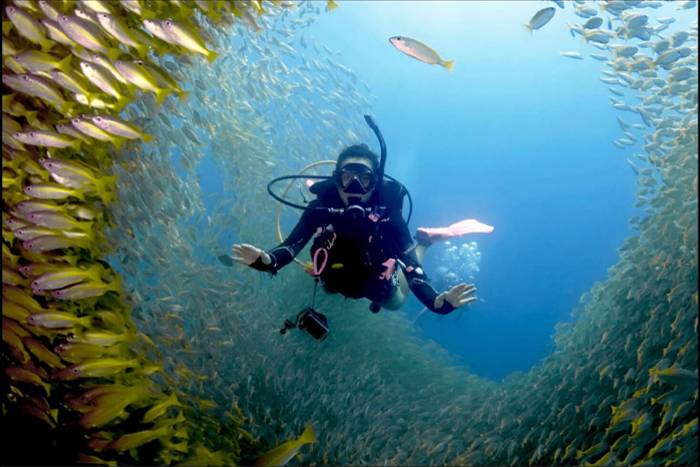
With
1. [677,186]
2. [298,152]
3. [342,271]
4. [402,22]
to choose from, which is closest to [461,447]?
[342,271]

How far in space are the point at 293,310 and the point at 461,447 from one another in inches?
156

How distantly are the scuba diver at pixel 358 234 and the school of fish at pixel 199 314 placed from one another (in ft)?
1.68

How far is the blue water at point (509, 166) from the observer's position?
1720 inches

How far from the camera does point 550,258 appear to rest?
59.5 metres

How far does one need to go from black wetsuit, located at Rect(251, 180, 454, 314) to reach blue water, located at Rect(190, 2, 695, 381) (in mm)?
36298

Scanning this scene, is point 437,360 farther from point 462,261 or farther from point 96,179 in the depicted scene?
point 462,261

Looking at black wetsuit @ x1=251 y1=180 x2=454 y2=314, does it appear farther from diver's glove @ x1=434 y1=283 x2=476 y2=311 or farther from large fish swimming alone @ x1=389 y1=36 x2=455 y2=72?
large fish swimming alone @ x1=389 y1=36 x2=455 y2=72

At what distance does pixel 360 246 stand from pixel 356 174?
0.90 meters

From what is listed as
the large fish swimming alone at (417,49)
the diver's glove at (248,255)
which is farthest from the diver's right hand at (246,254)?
the large fish swimming alone at (417,49)

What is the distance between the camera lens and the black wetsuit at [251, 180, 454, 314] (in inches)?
175

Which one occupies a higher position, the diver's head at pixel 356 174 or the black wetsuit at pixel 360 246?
the diver's head at pixel 356 174

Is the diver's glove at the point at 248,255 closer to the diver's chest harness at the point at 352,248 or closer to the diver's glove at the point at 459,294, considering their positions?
the diver's chest harness at the point at 352,248

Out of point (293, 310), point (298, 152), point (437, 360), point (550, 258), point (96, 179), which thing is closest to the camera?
point (96, 179)

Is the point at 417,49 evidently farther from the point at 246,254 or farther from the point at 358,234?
the point at 246,254
